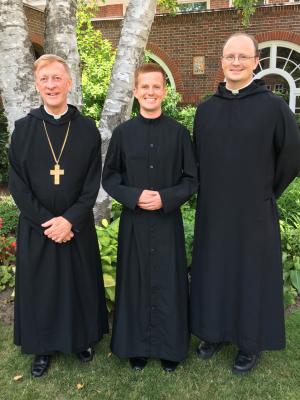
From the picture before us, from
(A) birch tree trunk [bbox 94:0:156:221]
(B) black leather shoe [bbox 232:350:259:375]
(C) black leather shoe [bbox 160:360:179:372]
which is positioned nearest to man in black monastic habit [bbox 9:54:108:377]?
(C) black leather shoe [bbox 160:360:179:372]

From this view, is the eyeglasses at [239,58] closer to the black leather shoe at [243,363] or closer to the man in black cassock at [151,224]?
the man in black cassock at [151,224]

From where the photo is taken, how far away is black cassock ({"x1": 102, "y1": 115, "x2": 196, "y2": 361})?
9.23 feet

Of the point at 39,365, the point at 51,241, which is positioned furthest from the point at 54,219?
the point at 39,365

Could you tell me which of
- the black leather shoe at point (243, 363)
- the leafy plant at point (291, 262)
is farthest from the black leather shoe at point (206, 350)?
the leafy plant at point (291, 262)

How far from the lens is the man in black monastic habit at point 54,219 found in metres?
2.76

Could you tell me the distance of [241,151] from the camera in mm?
2771

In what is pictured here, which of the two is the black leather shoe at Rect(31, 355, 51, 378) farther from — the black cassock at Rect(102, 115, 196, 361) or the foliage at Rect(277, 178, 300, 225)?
the foliage at Rect(277, 178, 300, 225)

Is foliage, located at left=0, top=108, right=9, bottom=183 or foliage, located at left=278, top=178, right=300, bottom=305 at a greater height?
foliage, located at left=0, top=108, right=9, bottom=183

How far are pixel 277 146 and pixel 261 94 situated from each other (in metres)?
0.37

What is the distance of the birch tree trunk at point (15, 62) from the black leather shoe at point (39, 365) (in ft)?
8.10

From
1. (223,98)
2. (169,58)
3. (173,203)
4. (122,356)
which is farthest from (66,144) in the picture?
(169,58)

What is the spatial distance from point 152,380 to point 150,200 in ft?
4.44

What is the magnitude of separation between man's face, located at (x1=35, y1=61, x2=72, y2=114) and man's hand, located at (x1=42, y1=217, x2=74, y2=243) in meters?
0.76

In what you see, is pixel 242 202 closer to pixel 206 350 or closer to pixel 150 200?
pixel 150 200
